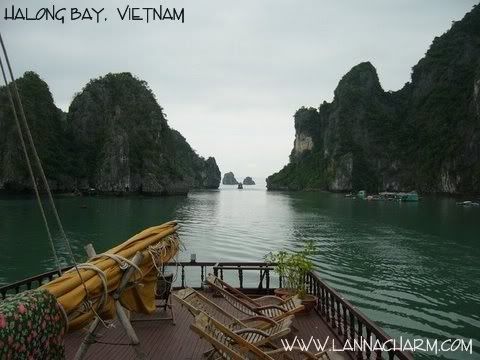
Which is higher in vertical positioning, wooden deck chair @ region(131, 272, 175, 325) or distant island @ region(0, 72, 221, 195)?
distant island @ region(0, 72, 221, 195)

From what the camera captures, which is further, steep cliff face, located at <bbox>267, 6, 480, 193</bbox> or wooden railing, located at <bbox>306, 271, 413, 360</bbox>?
steep cliff face, located at <bbox>267, 6, 480, 193</bbox>

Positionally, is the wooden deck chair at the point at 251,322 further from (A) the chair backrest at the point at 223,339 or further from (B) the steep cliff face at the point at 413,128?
(B) the steep cliff face at the point at 413,128

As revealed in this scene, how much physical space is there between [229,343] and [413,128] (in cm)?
15622

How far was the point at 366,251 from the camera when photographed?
87.6 ft

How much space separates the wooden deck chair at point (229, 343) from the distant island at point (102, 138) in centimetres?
9123

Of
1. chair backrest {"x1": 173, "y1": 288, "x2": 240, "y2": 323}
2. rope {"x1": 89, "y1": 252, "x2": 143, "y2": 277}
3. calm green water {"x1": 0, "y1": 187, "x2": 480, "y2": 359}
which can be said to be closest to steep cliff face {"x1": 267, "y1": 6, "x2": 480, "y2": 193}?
calm green water {"x1": 0, "y1": 187, "x2": 480, "y2": 359}

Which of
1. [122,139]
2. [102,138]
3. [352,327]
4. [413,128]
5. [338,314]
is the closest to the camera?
[352,327]

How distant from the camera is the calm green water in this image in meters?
14.2

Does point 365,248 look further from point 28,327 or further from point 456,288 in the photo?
point 28,327

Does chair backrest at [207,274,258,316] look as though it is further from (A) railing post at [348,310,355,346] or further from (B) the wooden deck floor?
(A) railing post at [348,310,355,346]

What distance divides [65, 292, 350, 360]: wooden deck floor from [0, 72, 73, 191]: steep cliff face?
84.1 metres

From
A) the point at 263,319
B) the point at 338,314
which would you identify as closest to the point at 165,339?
the point at 263,319

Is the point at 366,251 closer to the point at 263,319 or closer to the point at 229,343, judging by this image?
the point at 263,319

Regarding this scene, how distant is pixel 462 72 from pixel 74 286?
507 feet
